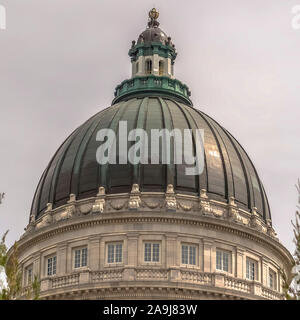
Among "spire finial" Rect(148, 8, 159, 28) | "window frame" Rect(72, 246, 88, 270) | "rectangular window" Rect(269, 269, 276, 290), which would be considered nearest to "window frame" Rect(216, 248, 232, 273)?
"rectangular window" Rect(269, 269, 276, 290)

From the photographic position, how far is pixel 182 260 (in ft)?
204

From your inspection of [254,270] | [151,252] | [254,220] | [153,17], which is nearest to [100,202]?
[151,252]

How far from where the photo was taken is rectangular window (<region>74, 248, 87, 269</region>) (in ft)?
206

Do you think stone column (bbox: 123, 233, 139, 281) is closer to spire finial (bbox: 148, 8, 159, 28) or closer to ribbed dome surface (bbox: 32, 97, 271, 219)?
ribbed dome surface (bbox: 32, 97, 271, 219)

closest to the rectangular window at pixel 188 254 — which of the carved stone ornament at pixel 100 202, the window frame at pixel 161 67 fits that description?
the carved stone ornament at pixel 100 202

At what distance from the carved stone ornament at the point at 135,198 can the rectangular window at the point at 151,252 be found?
238 centimetres

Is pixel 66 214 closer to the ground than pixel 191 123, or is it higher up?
closer to the ground

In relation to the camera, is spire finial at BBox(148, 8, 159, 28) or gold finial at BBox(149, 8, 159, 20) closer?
spire finial at BBox(148, 8, 159, 28)

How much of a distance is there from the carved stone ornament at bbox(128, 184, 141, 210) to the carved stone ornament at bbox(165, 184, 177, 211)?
1.73 meters

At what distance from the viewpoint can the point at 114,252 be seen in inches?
2458

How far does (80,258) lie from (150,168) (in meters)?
7.25

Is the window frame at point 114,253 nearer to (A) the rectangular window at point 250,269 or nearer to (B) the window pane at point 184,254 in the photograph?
(B) the window pane at point 184,254

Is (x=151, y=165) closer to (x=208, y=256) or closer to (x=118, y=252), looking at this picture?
(x=118, y=252)

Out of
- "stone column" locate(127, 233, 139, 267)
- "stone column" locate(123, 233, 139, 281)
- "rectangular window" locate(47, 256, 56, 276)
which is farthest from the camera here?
"rectangular window" locate(47, 256, 56, 276)
